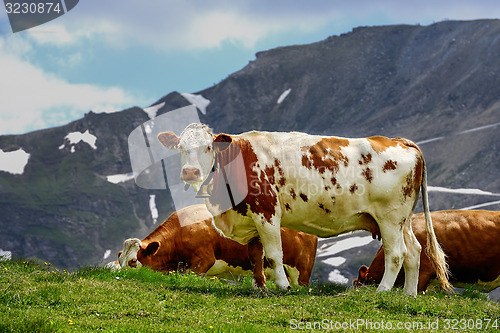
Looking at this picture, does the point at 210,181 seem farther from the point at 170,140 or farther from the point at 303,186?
the point at 303,186

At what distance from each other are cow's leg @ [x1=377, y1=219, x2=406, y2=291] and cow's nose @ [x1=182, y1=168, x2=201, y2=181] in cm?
419

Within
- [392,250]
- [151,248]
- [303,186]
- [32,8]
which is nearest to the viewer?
[303,186]

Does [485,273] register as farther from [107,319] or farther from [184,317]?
[107,319]

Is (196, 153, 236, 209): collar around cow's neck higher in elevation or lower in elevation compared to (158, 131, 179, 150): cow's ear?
lower

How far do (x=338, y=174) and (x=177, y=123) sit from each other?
17.7 feet

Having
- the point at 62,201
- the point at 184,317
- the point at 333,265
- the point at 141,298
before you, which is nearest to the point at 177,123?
the point at 141,298

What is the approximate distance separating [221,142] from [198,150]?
23.1 inches

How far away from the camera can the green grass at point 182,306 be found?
9.73 metres

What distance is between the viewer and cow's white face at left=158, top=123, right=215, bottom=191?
1316 cm

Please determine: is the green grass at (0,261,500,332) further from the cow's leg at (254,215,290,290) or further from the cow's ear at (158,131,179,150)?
the cow's ear at (158,131,179,150)

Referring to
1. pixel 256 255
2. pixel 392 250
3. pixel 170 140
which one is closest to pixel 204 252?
pixel 256 255

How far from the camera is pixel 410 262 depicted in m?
13.9

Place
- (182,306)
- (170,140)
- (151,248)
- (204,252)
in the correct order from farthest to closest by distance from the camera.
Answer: (204,252)
(151,248)
(170,140)
(182,306)

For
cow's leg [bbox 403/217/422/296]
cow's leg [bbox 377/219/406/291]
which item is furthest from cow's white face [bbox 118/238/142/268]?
cow's leg [bbox 403/217/422/296]
